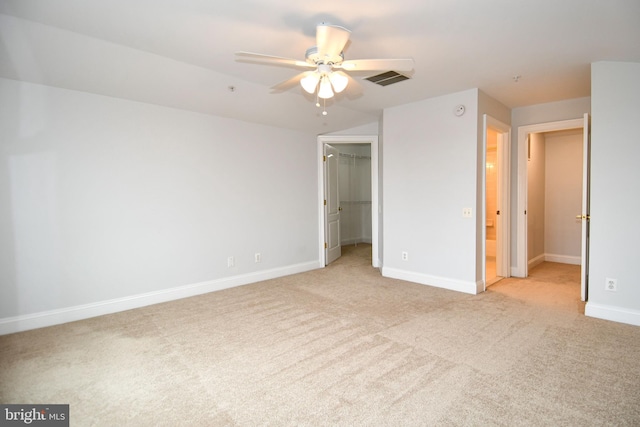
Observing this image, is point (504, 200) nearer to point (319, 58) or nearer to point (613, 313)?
point (613, 313)

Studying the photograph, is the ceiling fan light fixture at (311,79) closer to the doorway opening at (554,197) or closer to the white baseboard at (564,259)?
the doorway opening at (554,197)

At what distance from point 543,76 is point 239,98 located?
348 centimetres

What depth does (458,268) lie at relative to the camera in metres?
4.14

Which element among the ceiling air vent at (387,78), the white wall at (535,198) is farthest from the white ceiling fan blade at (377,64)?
the white wall at (535,198)

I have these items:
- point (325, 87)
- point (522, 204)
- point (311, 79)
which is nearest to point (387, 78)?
point (325, 87)

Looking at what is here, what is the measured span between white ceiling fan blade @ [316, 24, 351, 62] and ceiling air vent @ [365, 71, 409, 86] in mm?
1318

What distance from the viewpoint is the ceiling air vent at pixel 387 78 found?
11.3 ft

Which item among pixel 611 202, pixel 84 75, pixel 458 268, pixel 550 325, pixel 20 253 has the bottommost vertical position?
pixel 550 325

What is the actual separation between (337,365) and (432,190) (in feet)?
9.39

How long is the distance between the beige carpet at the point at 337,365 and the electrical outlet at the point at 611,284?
350 mm

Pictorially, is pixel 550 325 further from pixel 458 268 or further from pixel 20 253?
pixel 20 253

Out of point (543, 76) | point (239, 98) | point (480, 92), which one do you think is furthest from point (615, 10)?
point (239, 98)

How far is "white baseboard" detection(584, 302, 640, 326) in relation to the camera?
301cm

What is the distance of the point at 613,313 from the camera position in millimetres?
3104
